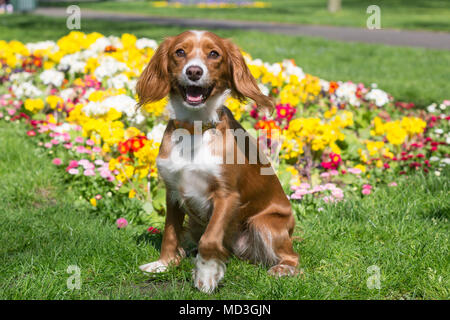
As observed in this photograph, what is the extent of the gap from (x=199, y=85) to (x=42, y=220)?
1694mm

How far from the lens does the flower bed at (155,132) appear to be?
412cm

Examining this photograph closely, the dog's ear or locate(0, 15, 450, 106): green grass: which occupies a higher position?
the dog's ear

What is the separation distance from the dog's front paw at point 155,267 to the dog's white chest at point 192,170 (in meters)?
0.39

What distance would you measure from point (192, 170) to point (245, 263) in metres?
0.71

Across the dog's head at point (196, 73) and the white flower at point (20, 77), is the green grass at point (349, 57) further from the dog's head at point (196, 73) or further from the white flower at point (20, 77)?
the dog's head at point (196, 73)

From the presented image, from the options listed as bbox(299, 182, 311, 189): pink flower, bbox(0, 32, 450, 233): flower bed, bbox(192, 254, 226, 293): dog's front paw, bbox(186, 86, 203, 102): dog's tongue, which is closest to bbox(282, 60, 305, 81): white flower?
bbox(0, 32, 450, 233): flower bed

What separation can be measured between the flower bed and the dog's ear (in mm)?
362

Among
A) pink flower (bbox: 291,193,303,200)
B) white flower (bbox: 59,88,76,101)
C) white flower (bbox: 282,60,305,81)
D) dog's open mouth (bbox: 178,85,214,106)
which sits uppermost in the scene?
dog's open mouth (bbox: 178,85,214,106)

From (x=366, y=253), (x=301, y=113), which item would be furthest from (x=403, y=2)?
(x=366, y=253)

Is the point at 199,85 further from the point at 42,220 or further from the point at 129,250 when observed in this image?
the point at 42,220

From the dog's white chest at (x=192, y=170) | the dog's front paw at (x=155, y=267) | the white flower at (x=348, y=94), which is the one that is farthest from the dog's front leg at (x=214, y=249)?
the white flower at (x=348, y=94)

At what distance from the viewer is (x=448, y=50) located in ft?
38.8

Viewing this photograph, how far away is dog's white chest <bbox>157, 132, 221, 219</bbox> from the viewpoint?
287 centimetres

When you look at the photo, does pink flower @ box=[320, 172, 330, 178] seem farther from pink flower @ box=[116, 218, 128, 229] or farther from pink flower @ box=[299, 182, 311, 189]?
pink flower @ box=[116, 218, 128, 229]
